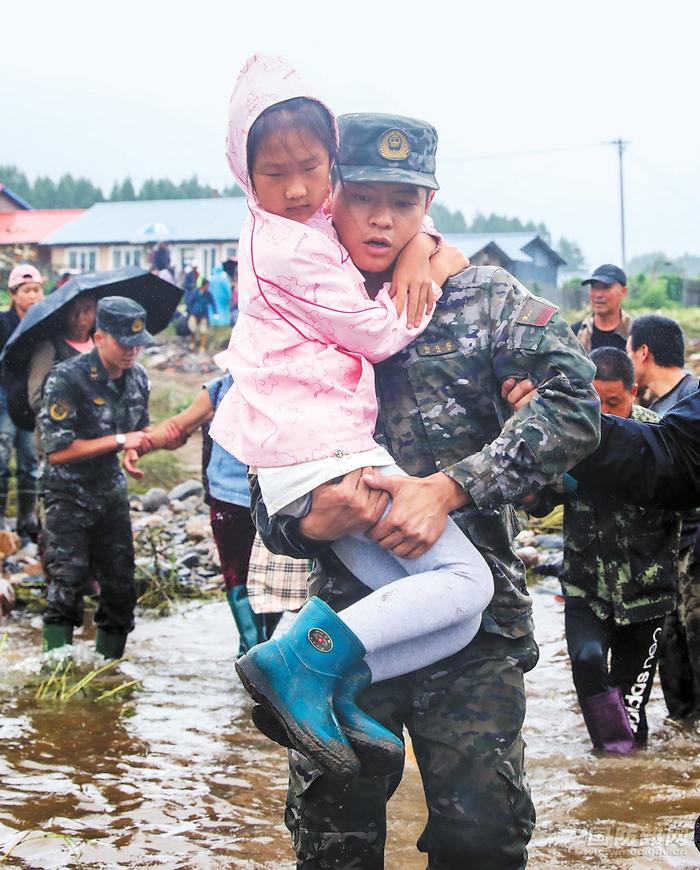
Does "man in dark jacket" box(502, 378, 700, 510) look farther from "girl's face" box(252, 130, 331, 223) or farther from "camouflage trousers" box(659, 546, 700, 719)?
"camouflage trousers" box(659, 546, 700, 719)

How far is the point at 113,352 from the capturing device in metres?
6.27

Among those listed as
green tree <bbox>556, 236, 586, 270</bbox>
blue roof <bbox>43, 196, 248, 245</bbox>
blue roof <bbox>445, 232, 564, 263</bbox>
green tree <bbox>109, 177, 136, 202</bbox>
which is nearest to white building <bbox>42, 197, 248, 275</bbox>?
blue roof <bbox>43, 196, 248, 245</bbox>

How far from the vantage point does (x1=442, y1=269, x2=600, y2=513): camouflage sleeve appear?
2.55 m

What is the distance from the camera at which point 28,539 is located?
10.5m

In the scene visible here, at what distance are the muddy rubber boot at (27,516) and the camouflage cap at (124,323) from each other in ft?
15.6

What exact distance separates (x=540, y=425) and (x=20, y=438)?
8399 mm

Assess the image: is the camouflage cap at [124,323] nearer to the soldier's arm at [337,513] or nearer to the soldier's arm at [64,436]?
the soldier's arm at [64,436]

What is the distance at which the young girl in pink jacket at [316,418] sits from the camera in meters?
2.43

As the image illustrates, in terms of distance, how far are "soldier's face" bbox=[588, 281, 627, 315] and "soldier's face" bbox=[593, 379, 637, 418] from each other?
3.62 meters

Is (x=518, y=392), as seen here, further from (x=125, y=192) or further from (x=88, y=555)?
(x=125, y=192)

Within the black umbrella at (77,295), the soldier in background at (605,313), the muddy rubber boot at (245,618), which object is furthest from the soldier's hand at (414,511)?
the soldier in background at (605,313)

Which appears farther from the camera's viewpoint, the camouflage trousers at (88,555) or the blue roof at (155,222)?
the blue roof at (155,222)

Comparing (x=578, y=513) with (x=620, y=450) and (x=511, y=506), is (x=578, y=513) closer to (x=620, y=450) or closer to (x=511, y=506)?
(x=620, y=450)

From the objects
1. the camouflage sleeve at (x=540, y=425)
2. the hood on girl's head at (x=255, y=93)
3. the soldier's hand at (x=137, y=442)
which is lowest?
the soldier's hand at (x=137, y=442)
